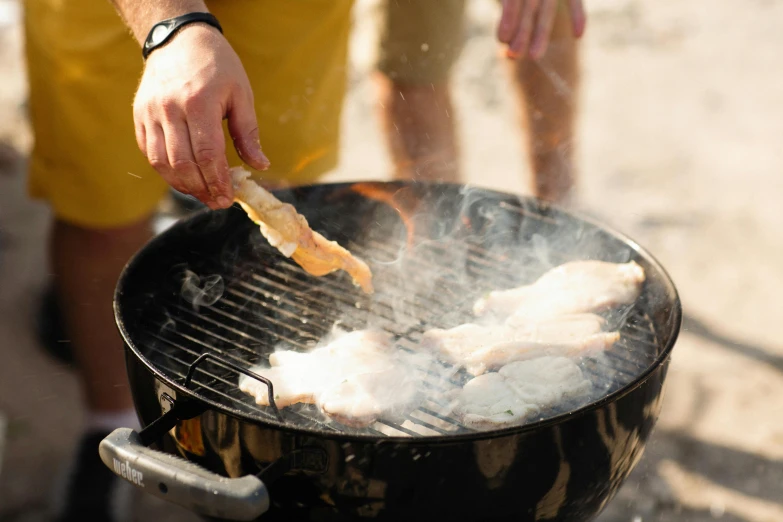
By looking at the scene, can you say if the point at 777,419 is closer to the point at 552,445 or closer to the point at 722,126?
the point at 552,445

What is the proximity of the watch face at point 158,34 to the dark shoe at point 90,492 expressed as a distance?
187 centimetres

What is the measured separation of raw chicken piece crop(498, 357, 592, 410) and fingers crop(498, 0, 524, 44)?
1.33 meters

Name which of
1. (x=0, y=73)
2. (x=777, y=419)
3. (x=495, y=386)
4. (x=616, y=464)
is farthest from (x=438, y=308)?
(x=0, y=73)

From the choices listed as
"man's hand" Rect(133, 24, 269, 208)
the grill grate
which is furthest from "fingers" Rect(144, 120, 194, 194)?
the grill grate

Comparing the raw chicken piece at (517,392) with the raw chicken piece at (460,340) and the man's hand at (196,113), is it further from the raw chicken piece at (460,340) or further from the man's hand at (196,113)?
the man's hand at (196,113)

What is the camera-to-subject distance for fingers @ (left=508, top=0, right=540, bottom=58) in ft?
9.57

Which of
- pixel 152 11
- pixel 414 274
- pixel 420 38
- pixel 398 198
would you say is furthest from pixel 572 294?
pixel 420 38

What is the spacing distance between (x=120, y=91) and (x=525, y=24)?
4.95 ft

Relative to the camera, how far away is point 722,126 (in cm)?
591

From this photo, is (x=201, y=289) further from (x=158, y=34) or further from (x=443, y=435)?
(x=443, y=435)

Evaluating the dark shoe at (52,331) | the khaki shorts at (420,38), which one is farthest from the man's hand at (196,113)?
the dark shoe at (52,331)

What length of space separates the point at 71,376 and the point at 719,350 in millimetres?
3180

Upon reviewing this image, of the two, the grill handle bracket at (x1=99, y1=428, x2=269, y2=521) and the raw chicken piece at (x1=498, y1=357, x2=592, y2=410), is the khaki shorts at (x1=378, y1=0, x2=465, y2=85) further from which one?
the grill handle bracket at (x1=99, y1=428, x2=269, y2=521)

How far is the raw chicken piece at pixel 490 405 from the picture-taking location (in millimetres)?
1967
